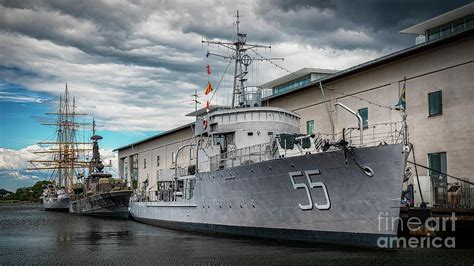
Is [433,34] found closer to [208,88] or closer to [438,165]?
[438,165]

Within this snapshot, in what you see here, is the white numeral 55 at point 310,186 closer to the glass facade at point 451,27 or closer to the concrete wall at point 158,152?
the glass facade at point 451,27

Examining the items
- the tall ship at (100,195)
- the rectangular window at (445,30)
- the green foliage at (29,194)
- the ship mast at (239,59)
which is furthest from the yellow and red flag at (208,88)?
the green foliage at (29,194)

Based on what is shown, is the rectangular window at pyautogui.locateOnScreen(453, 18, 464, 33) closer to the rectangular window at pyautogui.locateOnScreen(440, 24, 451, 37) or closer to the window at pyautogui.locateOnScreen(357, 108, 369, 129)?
the rectangular window at pyautogui.locateOnScreen(440, 24, 451, 37)

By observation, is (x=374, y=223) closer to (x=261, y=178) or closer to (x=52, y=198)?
(x=261, y=178)

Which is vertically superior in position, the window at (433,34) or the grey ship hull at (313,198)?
the window at (433,34)

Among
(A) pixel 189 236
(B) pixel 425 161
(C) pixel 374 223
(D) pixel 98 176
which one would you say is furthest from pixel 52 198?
(C) pixel 374 223

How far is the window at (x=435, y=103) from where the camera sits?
2552 centimetres

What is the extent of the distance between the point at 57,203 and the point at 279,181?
6105 centimetres

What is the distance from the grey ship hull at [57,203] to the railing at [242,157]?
169 ft

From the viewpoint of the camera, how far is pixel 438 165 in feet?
83.9

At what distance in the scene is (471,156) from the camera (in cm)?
2375

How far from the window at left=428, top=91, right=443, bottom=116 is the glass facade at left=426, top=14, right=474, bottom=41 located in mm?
4874

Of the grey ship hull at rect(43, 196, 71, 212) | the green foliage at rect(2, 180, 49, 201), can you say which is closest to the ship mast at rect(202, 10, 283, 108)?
the grey ship hull at rect(43, 196, 71, 212)

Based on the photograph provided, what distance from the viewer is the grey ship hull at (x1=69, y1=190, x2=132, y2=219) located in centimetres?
4716
